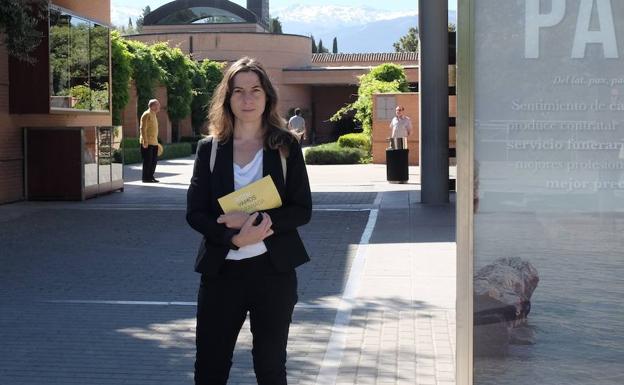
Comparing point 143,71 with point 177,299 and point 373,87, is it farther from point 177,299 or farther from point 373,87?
point 177,299

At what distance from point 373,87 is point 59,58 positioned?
15892 millimetres

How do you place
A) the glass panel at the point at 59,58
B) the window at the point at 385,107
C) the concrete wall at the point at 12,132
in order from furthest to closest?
the window at the point at 385,107, the glass panel at the point at 59,58, the concrete wall at the point at 12,132

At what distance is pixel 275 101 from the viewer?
428 centimetres

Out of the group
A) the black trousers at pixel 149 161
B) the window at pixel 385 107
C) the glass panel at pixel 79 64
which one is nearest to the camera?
the glass panel at pixel 79 64

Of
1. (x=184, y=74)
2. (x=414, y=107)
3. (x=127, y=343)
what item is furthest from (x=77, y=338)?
(x=184, y=74)

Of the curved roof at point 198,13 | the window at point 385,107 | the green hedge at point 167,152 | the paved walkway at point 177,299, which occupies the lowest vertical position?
the paved walkway at point 177,299

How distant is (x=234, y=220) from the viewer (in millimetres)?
4000

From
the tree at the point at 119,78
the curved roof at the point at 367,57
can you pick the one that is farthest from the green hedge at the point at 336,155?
the curved roof at the point at 367,57

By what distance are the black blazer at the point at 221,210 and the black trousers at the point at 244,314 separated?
57 millimetres

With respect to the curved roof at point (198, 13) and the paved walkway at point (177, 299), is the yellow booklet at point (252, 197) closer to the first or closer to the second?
the paved walkway at point (177, 299)

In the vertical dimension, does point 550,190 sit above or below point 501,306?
above

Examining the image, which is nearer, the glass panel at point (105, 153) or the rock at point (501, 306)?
the rock at point (501, 306)

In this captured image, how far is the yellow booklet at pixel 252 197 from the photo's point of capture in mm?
4086

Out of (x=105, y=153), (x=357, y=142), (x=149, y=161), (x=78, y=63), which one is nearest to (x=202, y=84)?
(x=357, y=142)
